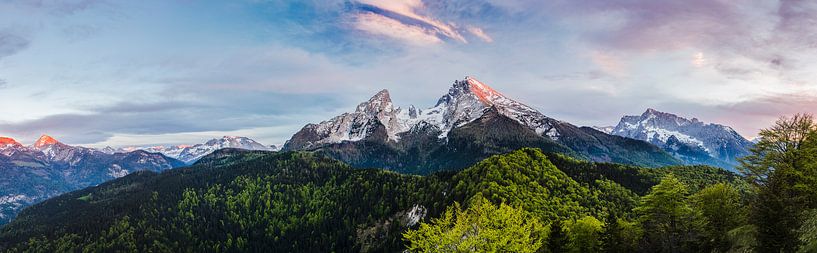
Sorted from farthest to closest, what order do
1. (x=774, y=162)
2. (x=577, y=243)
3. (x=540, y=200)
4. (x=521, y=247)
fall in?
(x=540, y=200)
(x=577, y=243)
(x=774, y=162)
(x=521, y=247)

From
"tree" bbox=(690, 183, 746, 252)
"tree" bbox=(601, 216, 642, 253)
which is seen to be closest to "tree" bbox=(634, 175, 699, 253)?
"tree" bbox=(690, 183, 746, 252)

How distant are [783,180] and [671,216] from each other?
14.3m

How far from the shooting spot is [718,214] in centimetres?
6562

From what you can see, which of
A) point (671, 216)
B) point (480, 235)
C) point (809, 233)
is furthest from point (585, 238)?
point (809, 233)

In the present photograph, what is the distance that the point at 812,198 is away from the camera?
164 ft

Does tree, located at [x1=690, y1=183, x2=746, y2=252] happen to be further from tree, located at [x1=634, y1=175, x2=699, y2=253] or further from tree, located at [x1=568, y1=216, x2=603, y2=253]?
tree, located at [x1=568, y1=216, x2=603, y2=253]

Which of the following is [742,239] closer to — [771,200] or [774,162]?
[771,200]

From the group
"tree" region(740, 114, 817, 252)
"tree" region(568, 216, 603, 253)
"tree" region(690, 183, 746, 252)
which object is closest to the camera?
"tree" region(740, 114, 817, 252)

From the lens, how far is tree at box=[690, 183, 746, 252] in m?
58.7

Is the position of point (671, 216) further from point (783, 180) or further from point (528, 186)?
point (528, 186)

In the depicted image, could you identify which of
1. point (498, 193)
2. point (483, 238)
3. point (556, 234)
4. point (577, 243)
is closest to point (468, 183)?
point (498, 193)

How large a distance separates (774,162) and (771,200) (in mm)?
19418

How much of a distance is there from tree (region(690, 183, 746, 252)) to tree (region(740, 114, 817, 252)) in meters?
5.41

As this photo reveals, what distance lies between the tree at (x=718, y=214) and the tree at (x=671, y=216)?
6.12 feet
